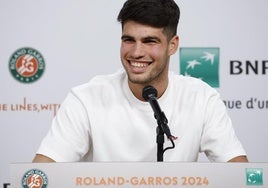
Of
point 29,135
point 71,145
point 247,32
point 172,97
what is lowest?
point 29,135

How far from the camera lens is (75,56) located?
8.16 ft

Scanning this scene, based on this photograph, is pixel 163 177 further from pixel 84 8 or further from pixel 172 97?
pixel 84 8

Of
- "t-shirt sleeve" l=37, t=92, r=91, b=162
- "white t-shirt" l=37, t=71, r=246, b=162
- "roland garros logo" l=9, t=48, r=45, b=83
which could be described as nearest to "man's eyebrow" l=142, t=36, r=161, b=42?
"white t-shirt" l=37, t=71, r=246, b=162

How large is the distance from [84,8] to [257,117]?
3.64ft

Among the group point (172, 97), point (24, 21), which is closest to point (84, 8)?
point (24, 21)

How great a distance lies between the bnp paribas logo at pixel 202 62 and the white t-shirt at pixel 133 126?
0.68 metres

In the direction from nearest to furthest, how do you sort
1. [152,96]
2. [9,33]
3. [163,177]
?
[163,177] < [152,96] < [9,33]

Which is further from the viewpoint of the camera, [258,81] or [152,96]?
[258,81]

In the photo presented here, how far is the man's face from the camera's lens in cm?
169

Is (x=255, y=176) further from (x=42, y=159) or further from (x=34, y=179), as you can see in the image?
(x=42, y=159)

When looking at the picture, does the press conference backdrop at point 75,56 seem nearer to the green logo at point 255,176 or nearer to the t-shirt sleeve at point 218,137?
the t-shirt sleeve at point 218,137

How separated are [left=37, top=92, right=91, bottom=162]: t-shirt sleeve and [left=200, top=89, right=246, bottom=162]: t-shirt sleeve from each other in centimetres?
45

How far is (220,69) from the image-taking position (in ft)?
8.28

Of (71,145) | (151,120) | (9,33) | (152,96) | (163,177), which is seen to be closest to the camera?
(163,177)
